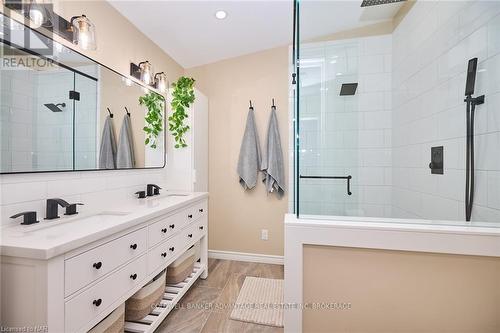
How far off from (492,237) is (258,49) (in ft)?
8.20

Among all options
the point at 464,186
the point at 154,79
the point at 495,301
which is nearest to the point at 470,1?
the point at 464,186

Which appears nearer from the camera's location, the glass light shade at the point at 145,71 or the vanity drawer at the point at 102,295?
the vanity drawer at the point at 102,295

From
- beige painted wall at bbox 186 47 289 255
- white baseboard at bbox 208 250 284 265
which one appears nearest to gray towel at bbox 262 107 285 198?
beige painted wall at bbox 186 47 289 255

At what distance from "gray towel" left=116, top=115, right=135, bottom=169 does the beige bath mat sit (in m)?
1.41

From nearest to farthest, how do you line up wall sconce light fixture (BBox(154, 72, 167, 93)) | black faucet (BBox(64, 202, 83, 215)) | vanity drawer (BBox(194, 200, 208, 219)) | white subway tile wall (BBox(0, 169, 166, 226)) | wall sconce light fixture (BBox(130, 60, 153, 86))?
white subway tile wall (BBox(0, 169, 166, 226))
black faucet (BBox(64, 202, 83, 215))
wall sconce light fixture (BBox(130, 60, 153, 86))
vanity drawer (BBox(194, 200, 208, 219))
wall sconce light fixture (BBox(154, 72, 167, 93))

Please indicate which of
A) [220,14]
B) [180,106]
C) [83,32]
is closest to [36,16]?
[83,32]

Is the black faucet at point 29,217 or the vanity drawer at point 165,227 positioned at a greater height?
the black faucet at point 29,217

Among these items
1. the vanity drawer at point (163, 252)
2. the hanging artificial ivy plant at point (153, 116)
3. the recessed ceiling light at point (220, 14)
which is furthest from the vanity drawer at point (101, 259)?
the recessed ceiling light at point (220, 14)

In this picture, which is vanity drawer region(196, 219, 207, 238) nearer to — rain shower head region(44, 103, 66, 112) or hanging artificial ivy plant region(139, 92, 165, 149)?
hanging artificial ivy plant region(139, 92, 165, 149)

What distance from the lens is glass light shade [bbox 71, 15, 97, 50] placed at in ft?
4.58

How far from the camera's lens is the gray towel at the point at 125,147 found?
1.77 metres

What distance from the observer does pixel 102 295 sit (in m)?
1.06

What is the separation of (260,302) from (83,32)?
2.27 meters

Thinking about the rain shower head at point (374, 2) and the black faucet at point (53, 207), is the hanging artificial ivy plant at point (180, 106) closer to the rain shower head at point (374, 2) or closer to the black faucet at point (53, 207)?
the black faucet at point (53, 207)
